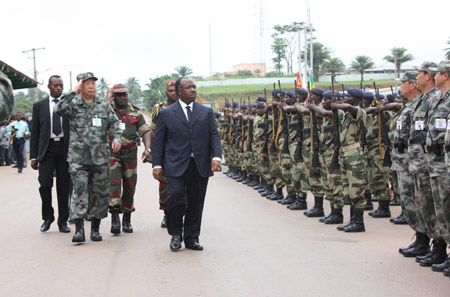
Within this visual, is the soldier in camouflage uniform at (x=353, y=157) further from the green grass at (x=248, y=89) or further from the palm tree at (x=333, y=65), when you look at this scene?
the palm tree at (x=333, y=65)

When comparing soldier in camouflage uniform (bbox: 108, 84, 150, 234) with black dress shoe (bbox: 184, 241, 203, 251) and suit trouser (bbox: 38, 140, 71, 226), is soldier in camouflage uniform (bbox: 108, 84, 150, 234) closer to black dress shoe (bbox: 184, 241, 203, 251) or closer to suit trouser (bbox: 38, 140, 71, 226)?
suit trouser (bbox: 38, 140, 71, 226)

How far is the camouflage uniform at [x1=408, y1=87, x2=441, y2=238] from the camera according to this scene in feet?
20.2

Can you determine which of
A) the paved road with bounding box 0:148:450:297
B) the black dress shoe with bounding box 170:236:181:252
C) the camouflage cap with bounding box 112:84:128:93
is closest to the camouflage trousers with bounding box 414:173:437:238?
the paved road with bounding box 0:148:450:297

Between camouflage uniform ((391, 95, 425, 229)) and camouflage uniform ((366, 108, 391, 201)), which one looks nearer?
camouflage uniform ((391, 95, 425, 229))

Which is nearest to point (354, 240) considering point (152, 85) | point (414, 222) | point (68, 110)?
point (414, 222)

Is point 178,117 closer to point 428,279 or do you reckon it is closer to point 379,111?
point 428,279

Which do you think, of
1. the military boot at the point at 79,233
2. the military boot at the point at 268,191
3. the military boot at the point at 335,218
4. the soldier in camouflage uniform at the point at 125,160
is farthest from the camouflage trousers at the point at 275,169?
the military boot at the point at 79,233

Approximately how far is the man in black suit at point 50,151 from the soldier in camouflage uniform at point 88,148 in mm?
797

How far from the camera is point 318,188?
31.9 ft

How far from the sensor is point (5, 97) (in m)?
2.98

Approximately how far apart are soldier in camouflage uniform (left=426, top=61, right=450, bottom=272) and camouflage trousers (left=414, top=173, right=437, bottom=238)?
18 centimetres

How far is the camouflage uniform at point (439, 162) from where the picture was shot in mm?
5672

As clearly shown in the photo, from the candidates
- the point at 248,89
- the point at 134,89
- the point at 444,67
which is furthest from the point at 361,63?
the point at 444,67

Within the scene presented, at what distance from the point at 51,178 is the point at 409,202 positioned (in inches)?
188
